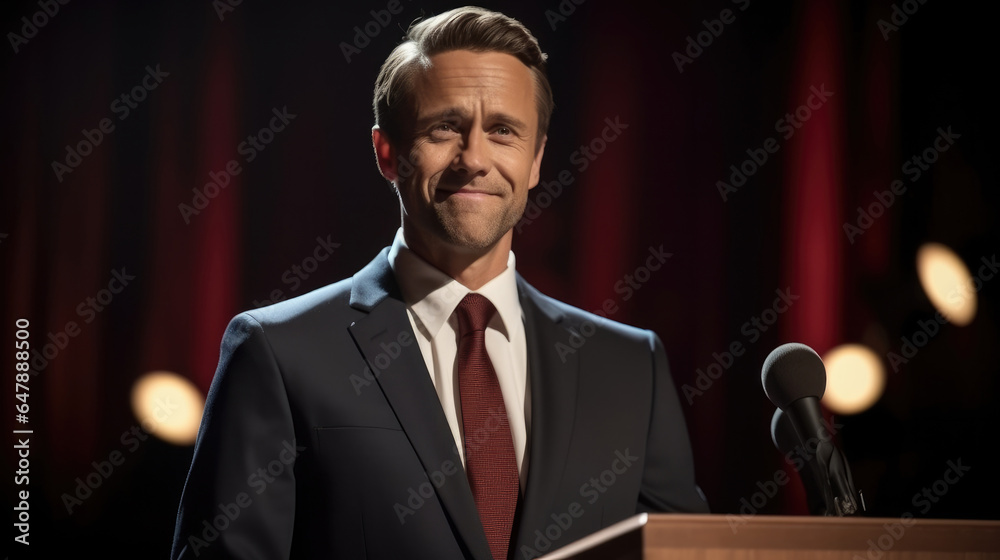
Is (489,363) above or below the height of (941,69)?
below

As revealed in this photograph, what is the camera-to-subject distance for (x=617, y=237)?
282 centimetres

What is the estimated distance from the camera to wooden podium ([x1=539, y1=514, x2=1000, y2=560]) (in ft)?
3.19

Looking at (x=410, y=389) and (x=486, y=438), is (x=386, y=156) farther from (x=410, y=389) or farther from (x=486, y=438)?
(x=486, y=438)

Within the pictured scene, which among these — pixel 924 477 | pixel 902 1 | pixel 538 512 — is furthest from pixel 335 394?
pixel 902 1

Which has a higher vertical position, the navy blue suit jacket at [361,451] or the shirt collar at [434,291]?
the shirt collar at [434,291]

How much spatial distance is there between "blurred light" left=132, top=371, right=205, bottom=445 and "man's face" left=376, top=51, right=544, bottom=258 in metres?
0.93

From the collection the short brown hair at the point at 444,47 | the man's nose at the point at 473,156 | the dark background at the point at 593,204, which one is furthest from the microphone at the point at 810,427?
the dark background at the point at 593,204

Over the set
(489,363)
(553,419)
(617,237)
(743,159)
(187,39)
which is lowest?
(553,419)

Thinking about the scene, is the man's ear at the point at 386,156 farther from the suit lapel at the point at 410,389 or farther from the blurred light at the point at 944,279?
the blurred light at the point at 944,279

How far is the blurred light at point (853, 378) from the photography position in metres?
2.84

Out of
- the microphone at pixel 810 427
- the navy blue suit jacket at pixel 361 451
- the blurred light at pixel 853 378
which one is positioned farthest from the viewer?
the blurred light at pixel 853 378

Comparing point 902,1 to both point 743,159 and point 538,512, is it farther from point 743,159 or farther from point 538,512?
point 538,512

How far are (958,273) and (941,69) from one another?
605 mm

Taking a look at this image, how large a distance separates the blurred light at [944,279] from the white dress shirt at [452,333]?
155cm
